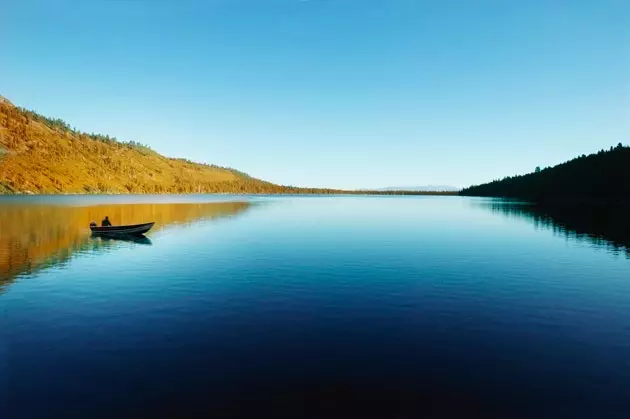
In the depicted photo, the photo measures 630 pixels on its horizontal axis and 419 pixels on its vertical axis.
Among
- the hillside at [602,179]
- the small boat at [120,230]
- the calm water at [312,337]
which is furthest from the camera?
the hillside at [602,179]

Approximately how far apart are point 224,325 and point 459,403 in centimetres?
1230

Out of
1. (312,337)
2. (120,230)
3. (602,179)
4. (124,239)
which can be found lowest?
(312,337)

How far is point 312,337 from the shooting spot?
62.0 ft

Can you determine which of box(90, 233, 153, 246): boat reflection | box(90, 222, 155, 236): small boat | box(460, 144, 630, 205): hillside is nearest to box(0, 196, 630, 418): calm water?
box(90, 233, 153, 246): boat reflection

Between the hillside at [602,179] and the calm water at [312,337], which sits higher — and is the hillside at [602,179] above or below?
above

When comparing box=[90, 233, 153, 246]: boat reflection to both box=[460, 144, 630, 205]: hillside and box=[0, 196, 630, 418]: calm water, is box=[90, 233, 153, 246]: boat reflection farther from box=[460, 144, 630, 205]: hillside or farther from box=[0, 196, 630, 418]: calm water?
box=[460, 144, 630, 205]: hillside

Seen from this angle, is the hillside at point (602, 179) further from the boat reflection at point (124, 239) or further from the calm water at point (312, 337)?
the boat reflection at point (124, 239)

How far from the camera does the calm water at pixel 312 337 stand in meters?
13.2

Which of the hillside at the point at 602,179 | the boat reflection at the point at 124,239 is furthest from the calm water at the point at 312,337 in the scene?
the hillside at the point at 602,179

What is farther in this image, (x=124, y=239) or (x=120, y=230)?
(x=120, y=230)

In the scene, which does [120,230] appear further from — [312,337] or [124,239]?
[312,337]

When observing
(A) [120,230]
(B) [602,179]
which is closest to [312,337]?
(A) [120,230]

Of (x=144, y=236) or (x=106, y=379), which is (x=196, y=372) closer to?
(x=106, y=379)

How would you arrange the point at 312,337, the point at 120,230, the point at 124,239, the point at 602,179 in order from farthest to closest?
the point at 602,179, the point at 120,230, the point at 124,239, the point at 312,337
